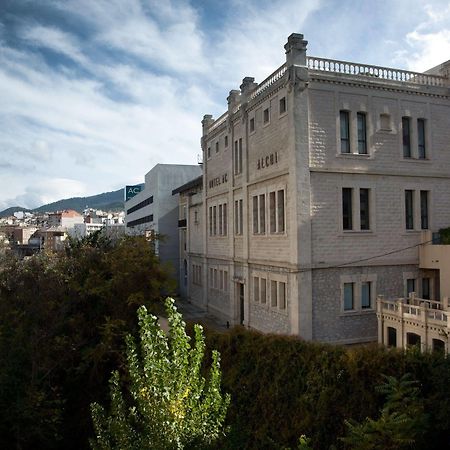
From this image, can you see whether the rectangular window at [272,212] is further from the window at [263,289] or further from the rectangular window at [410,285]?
the rectangular window at [410,285]

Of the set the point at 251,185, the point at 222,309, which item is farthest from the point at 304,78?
the point at 222,309

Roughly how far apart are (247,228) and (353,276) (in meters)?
7.44

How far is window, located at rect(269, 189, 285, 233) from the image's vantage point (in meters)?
22.5

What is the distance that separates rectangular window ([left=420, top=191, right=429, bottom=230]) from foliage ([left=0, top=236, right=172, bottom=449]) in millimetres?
14094

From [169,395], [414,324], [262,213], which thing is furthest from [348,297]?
[169,395]

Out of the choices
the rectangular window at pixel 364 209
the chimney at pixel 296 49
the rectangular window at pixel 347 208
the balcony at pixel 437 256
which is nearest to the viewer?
the chimney at pixel 296 49

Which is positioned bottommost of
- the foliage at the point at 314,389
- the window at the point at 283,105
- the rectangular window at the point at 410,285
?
the foliage at the point at 314,389

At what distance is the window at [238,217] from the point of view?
28203mm

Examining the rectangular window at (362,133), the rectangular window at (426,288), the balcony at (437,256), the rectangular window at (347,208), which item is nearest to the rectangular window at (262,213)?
the rectangular window at (347,208)

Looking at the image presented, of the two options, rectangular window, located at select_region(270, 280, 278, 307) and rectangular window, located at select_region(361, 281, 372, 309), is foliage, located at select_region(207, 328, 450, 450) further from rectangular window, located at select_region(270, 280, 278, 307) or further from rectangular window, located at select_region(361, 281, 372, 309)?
rectangular window, located at select_region(361, 281, 372, 309)

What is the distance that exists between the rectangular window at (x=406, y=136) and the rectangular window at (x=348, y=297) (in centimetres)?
774

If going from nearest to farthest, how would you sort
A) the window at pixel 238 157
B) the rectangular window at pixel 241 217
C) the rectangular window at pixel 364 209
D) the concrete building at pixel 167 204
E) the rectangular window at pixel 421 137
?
the rectangular window at pixel 364 209 → the rectangular window at pixel 421 137 → the rectangular window at pixel 241 217 → the window at pixel 238 157 → the concrete building at pixel 167 204

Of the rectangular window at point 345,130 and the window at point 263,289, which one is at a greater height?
the rectangular window at point 345,130

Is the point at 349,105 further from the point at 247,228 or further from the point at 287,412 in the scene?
the point at 287,412
